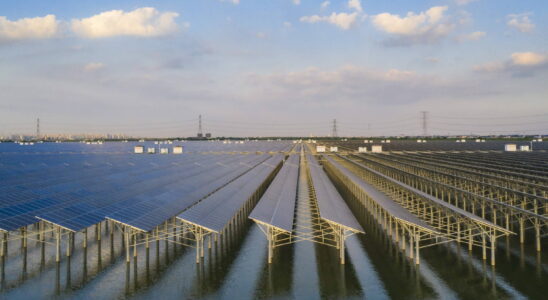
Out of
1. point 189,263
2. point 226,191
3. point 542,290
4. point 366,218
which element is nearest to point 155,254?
point 189,263

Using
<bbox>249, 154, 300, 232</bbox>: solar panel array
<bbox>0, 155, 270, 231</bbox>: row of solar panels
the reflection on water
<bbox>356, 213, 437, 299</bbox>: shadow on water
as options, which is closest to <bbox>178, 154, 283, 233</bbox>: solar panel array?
<bbox>249, 154, 300, 232</bbox>: solar panel array

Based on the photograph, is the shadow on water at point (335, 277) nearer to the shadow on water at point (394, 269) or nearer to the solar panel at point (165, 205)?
the shadow on water at point (394, 269)

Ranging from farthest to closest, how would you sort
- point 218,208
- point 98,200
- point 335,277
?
point 98,200 → point 218,208 → point 335,277

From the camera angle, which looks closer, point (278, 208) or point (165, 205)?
point (278, 208)

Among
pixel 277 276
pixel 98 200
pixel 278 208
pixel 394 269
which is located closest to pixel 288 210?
pixel 278 208

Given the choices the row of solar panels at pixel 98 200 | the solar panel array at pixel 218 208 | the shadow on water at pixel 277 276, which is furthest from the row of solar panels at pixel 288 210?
the row of solar panels at pixel 98 200

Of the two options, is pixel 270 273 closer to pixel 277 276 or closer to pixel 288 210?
pixel 277 276

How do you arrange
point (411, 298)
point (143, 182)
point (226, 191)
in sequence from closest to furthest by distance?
point (411, 298) < point (226, 191) < point (143, 182)

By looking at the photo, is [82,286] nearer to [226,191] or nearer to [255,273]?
[255,273]

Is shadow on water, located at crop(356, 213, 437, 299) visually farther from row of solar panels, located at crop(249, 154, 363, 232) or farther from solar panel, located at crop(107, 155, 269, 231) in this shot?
solar panel, located at crop(107, 155, 269, 231)

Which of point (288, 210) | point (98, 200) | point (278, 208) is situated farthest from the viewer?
point (98, 200)

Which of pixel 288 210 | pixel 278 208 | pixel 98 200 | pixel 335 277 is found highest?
pixel 98 200
